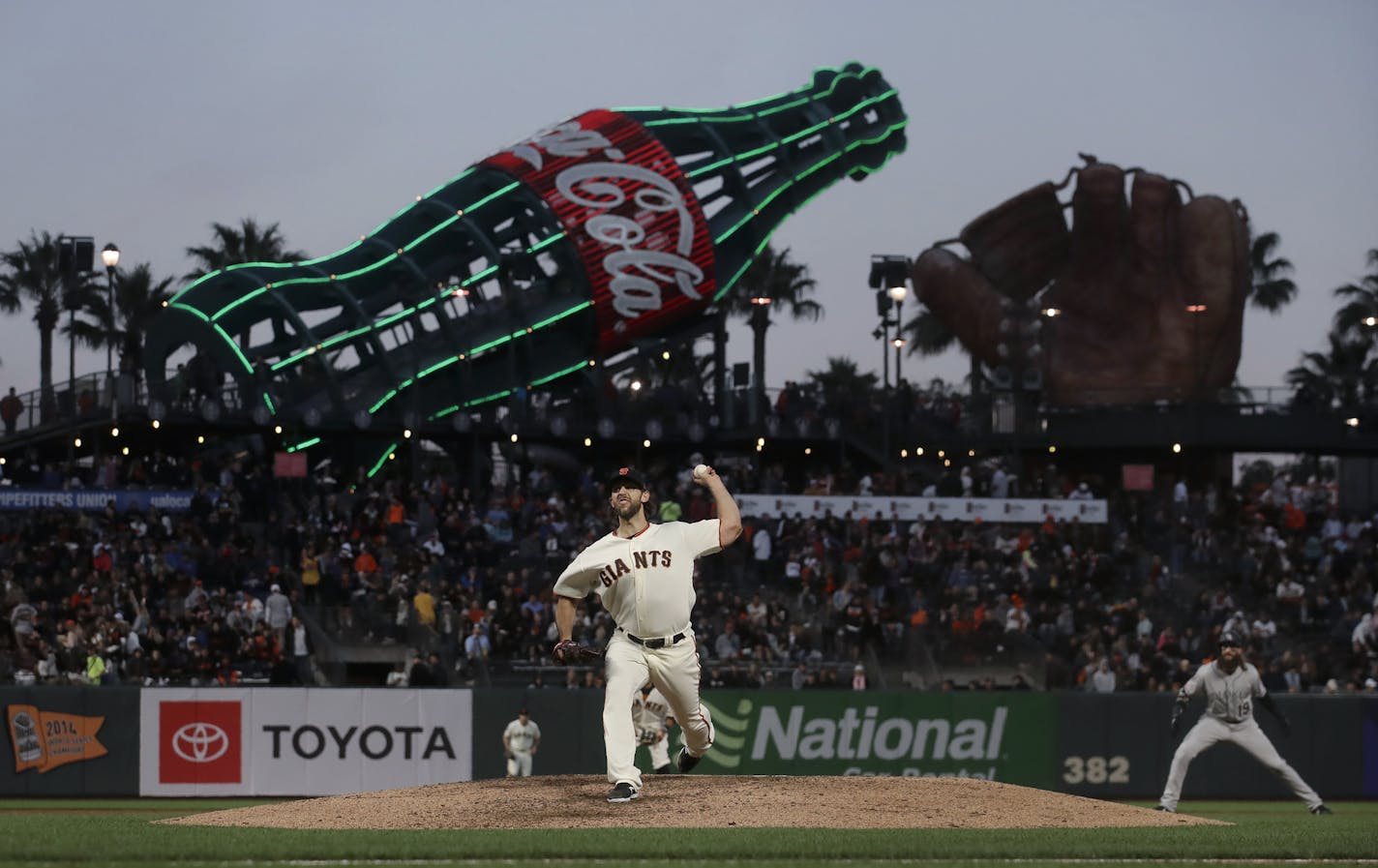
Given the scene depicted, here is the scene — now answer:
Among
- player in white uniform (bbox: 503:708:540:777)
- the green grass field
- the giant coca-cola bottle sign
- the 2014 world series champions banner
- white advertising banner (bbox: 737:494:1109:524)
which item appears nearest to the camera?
the green grass field

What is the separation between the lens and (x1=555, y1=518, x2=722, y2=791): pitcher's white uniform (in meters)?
11.2

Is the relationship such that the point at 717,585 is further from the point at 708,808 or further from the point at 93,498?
the point at 708,808

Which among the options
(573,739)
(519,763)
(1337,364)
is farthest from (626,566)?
(1337,364)

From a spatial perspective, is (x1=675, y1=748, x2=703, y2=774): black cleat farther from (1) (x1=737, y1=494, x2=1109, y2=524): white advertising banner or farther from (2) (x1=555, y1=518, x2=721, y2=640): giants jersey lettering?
(1) (x1=737, y1=494, x2=1109, y2=524): white advertising banner

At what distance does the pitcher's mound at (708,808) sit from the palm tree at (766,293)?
43.6 m

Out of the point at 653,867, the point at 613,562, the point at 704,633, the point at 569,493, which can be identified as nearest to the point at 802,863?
the point at 653,867

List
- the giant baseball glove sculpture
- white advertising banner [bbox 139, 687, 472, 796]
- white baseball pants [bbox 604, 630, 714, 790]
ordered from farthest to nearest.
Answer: the giant baseball glove sculpture, white advertising banner [bbox 139, 687, 472, 796], white baseball pants [bbox 604, 630, 714, 790]

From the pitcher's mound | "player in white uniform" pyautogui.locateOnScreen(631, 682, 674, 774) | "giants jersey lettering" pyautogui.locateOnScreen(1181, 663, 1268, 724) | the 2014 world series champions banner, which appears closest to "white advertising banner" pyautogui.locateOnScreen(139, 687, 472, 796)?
"player in white uniform" pyautogui.locateOnScreen(631, 682, 674, 774)

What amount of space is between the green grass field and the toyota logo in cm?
1292

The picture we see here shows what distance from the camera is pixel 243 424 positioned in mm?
38875

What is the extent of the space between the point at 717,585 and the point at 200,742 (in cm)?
1088

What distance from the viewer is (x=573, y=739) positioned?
24281mm

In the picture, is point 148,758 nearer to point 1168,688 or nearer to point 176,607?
point 176,607

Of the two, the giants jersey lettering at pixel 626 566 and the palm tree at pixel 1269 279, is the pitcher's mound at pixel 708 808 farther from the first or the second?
the palm tree at pixel 1269 279
